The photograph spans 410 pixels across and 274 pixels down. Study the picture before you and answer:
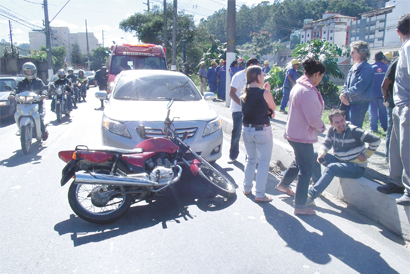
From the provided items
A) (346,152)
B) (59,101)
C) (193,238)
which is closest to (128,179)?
(193,238)

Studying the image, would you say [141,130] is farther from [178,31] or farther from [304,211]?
[178,31]

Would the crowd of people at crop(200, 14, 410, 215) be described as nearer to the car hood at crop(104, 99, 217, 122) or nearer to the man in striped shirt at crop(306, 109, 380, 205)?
the man in striped shirt at crop(306, 109, 380, 205)

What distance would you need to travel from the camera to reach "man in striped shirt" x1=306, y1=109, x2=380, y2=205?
4129 mm

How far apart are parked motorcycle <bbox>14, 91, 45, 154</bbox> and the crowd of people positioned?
466cm

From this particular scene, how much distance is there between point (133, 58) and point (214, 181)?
895cm

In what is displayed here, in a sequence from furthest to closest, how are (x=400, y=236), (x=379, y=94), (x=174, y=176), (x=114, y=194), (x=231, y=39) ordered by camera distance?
(x=231, y=39)
(x=379, y=94)
(x=174, y=176)
(x=114, y=194)
(x=400, y=236)

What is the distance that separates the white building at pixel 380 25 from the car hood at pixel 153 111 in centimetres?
7164

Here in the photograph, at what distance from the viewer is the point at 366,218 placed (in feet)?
12.9

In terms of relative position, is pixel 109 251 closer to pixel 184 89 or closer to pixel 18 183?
pixel 18 183

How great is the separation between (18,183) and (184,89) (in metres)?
3.22

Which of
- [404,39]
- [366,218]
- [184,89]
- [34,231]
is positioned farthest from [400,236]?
[184,89]

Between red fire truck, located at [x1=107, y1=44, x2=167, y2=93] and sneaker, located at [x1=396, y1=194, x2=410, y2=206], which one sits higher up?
red fire truck, located at [x1=107, y1=44, x2=167, y2=93]

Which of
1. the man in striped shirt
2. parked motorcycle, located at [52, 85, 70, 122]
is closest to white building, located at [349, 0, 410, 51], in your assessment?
parked motorcycle, located at [52, 85, 70, 122]

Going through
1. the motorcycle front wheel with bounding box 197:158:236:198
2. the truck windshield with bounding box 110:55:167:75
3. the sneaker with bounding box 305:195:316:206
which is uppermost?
the truck windshield with bounding box 110:55:167:75
